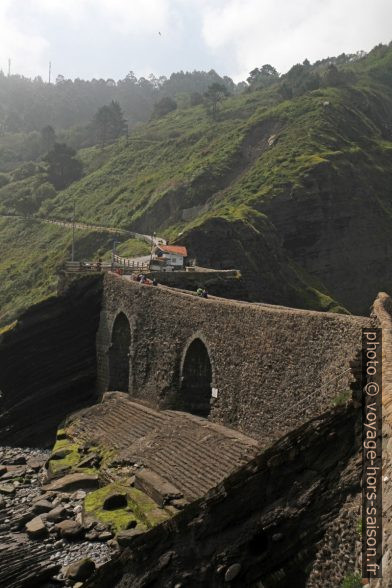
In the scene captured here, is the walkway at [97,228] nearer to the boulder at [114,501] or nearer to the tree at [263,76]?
the boulder at [114,501]

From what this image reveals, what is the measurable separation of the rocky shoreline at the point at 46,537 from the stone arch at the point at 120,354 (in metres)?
9.68

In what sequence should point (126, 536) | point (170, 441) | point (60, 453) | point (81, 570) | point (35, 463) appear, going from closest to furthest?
point (81, 570) < point (126, 536) < point (170, 441) < point (60, 453) < point (35, 463)

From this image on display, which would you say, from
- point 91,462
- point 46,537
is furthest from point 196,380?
point 46,537

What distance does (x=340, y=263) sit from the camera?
66.4 m

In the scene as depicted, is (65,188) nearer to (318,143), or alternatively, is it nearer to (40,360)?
(318,143)

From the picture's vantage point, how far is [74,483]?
2902cm

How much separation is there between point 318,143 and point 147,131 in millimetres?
57080

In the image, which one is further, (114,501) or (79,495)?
(79,495)

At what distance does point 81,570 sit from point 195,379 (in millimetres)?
12989

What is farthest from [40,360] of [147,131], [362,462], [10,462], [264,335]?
[147,131]

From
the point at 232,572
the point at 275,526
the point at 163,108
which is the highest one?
the point at 163,108

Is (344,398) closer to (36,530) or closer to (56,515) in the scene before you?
(36,530)

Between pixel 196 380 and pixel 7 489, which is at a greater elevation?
pixel 196 380

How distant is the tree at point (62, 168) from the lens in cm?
10706
